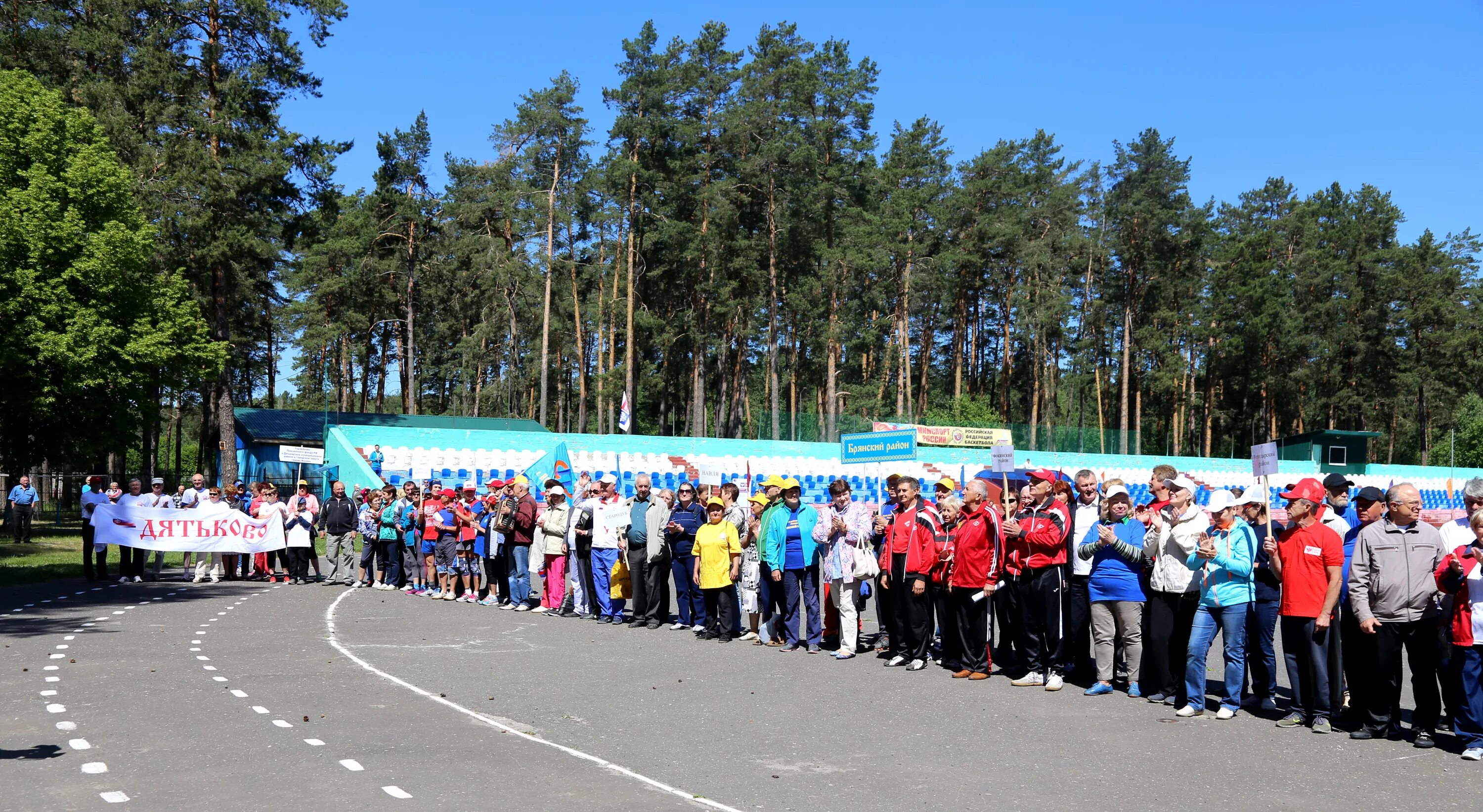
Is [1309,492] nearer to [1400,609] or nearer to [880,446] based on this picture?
[1400,609]

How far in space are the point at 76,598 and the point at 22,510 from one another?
14178 millimetres

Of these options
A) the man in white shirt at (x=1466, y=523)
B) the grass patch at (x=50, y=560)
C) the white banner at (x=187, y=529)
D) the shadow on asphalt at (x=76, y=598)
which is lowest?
the grass patch at (x=50, y=560)

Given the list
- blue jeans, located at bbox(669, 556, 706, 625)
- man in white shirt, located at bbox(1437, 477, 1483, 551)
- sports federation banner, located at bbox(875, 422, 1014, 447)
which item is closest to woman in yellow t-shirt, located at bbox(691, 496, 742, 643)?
blue jeans, located at bbox(669, 556, 706, 625)

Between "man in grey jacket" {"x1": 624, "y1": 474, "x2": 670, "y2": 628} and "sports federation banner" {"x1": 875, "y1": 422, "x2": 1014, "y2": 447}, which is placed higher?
"sports federation banner" {"x1": 875, "y1": 422, "x2": 1014, "y2": 447}

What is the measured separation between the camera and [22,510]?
29922 mm

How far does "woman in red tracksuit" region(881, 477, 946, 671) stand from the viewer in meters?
12.1

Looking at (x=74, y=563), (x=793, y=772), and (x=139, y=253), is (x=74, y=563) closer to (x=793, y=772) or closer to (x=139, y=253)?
(x=139, y=253)

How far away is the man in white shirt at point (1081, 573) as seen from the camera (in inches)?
429

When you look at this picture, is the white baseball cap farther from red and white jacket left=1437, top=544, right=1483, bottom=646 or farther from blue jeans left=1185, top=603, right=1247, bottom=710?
red and white jacket left=1437, top=544, right=1483, bottom=646

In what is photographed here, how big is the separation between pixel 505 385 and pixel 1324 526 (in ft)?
222

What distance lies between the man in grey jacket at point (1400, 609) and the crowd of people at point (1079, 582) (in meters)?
0.01

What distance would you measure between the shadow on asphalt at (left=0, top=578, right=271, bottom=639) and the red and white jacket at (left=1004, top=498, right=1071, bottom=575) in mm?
10730

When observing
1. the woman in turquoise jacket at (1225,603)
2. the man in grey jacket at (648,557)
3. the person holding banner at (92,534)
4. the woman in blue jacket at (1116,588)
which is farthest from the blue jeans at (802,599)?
the person holding banner at (92,534)

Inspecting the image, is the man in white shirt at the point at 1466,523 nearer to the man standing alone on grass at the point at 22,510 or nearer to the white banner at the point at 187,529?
the white banner at the point at 187,529
